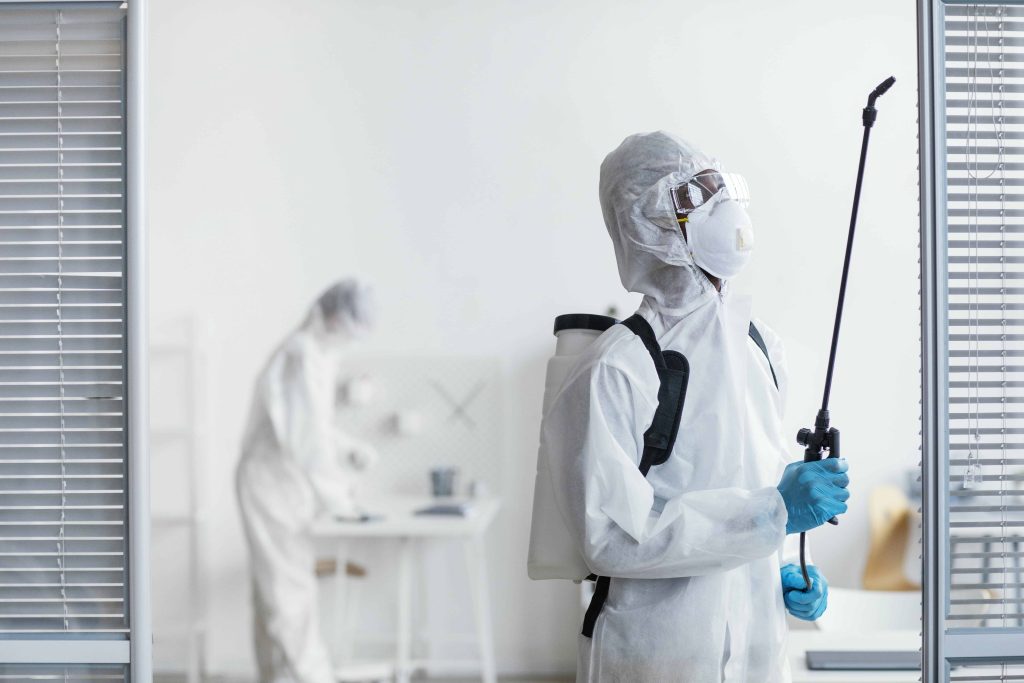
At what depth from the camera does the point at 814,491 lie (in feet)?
4.40

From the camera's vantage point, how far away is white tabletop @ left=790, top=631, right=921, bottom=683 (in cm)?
188

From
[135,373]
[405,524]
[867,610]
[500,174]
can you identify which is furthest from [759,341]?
[500,174]

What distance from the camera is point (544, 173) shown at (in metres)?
4.16

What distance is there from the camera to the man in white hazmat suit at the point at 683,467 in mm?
1320

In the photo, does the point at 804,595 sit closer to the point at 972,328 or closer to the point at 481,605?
the point at 972,328

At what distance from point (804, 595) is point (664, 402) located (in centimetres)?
43

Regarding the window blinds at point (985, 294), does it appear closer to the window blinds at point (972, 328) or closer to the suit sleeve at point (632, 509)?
the window blinds at point (972, 328)

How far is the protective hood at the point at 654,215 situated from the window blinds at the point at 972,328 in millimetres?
312

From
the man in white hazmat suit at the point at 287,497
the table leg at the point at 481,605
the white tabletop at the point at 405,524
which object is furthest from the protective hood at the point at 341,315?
the table leg at the point at 481,605

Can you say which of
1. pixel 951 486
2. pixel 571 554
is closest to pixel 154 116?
pixel 571 554

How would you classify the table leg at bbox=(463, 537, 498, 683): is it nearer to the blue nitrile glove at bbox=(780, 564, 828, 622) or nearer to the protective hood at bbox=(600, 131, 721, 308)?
the blue nitrile glove at bbox=(780, 564, 828, 622)

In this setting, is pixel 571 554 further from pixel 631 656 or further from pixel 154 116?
pixel 154 116

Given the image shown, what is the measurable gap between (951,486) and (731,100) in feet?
10.1

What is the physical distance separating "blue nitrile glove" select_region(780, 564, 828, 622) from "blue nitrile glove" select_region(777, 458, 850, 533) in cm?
22
